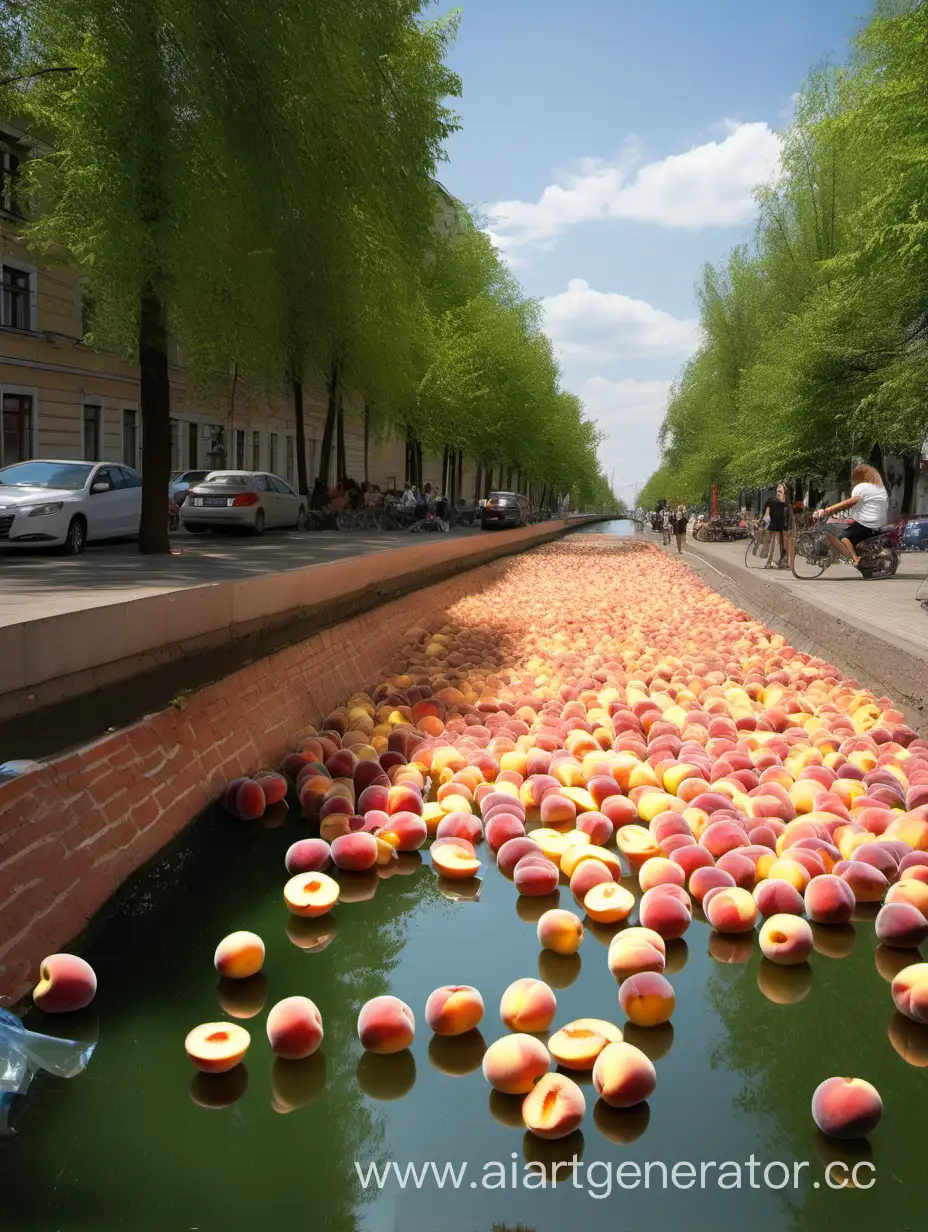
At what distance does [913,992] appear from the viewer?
3.02m

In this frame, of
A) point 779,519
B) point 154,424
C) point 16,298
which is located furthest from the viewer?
point 16,298

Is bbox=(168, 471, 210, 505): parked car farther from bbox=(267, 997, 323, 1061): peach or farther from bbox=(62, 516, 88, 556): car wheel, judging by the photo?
bbox=(267, 997, 323, 1061): peach

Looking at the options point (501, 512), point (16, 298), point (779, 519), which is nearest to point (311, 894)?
point (779, 519)

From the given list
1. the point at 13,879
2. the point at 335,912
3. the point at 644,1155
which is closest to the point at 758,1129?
the point at 644,1155

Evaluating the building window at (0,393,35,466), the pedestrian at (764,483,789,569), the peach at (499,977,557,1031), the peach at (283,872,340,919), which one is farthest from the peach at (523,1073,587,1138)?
the building window at (0,393,35,466)

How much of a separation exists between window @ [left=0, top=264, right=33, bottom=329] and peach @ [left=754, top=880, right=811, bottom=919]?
91.9 ft

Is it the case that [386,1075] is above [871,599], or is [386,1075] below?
below

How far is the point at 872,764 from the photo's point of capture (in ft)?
17.4

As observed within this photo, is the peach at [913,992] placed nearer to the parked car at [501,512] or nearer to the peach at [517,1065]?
the peach at [517,1065]

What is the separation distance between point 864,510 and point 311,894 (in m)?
14.0

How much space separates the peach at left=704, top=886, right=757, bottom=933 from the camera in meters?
3.51

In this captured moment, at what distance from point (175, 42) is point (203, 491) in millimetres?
11648

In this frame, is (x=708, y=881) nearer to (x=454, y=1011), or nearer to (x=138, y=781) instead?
(x=454, y=1011)

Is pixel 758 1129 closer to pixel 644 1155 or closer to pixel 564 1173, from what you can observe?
pixel 644 1155
